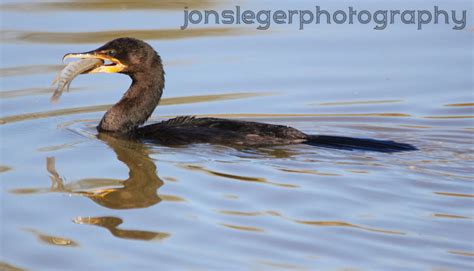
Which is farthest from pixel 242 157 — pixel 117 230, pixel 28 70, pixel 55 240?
pixel 28 70

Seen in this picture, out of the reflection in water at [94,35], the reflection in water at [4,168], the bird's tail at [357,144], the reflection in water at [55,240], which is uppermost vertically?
the reflection in water at [94,35]

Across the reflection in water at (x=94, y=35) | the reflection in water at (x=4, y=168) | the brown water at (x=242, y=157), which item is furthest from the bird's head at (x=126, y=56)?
the reflection in water at (x=94, y=35)

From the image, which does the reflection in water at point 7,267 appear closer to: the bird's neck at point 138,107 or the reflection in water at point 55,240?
the reflection in water at point 55,240

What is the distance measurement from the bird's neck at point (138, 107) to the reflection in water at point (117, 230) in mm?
2794

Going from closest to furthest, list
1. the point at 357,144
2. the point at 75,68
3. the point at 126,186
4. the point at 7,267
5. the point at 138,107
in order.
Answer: the point at 7,267
the point at 126,186
the point at 357,144
the point at 75,68
the point at 138,107

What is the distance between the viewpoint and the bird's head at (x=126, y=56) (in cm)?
1090

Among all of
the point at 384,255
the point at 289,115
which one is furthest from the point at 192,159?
the point at 384,255

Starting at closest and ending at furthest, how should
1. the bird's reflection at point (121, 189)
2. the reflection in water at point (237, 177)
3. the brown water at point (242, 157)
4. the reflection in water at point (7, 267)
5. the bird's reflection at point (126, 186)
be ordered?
the reflection in water at point (7, 267), the brown water at point (242, 157), the bird's reflection at point (121, 189), the bird's reflection at point (126, 186), the reflection in water at point (237, 177)

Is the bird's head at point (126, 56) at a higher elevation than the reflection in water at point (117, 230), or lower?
higher

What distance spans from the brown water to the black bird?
15 centimetres

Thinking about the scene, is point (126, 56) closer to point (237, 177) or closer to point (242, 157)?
point (242, 157)

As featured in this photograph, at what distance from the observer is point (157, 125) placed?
10789 mm

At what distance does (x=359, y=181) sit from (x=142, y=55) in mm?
2945

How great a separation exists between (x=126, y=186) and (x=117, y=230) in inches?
52.2
